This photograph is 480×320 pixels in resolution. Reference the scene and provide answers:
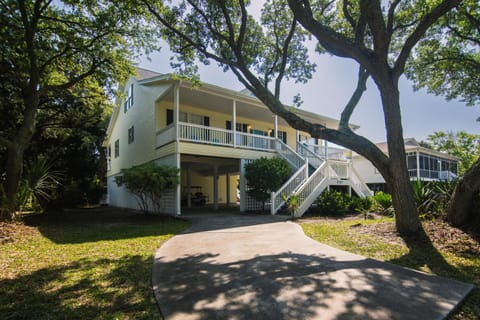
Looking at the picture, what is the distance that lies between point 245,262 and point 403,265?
2.75 meters

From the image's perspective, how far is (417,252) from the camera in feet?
16.9

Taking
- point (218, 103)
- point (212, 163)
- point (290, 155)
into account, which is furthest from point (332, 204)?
point (218, 103)

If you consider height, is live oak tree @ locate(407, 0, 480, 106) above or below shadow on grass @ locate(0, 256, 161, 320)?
above

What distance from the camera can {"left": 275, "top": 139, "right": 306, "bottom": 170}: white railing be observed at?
14461 mm

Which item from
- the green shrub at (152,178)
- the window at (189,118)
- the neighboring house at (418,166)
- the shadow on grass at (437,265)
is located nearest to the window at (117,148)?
the window at (189,118)

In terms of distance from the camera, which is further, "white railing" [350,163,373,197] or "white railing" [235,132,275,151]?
"white railing" [350,163,373,197]

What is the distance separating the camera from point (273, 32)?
33.8ft

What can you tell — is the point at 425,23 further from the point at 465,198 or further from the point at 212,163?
the point at 212,163

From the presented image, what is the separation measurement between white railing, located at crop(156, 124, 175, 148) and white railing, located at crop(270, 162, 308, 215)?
547cm

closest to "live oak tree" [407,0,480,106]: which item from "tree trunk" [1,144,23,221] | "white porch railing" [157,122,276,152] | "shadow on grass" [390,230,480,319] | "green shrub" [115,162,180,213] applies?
"white porch railing" [157,122,276,152]

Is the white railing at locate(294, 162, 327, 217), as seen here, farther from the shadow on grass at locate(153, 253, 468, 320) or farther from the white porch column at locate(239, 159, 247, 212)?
the shadow on grass at locate(153, 253, 468, 320)

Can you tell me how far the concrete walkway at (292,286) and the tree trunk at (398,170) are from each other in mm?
1764

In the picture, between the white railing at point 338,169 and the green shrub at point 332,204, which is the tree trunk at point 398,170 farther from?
the white railing at point 338,169

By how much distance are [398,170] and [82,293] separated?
6.37 metres
